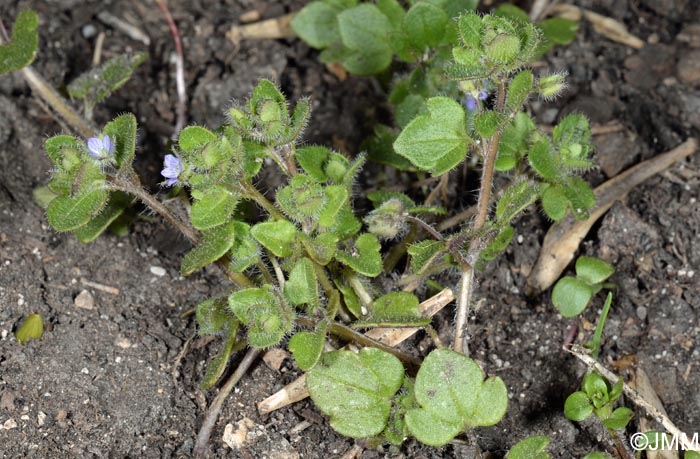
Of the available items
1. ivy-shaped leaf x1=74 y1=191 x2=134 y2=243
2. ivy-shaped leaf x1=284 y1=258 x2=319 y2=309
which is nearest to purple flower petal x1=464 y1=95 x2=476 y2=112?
ivy-shaped leaf x1=284 y1=258 x2=319 y2=309

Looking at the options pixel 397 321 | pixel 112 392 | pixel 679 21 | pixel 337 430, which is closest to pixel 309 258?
pixel 397 321

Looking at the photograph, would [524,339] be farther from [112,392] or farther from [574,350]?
[112,392]

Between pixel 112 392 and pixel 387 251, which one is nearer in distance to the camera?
pixel 112 392

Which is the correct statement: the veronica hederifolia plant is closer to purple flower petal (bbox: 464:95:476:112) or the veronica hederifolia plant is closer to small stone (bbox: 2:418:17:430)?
purple flower petal (bbox: 464:95:476:112)

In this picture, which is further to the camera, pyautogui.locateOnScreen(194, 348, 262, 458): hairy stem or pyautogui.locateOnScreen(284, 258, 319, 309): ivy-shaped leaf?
pyautogui.locateOnScreen(194, 348, 262, 458): hairy stem

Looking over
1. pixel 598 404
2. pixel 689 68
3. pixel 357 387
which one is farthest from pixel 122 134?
pixel 689 68

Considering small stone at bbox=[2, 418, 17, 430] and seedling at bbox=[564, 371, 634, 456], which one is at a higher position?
seedling at bbox=[564, 371, 634, 456]
